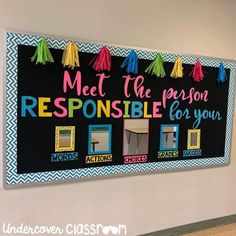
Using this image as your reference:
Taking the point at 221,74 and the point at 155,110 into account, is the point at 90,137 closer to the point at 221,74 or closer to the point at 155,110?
the point at 155,110

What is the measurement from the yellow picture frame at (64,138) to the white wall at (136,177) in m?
0.29

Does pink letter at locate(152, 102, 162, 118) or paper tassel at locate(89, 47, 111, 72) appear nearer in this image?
paper tassel at locate(89, 47, 111, 72)

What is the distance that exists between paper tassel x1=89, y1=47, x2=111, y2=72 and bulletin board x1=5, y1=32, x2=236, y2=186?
0.04m

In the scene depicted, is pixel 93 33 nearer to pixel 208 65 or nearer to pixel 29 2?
pixel 29 2

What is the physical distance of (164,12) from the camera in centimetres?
238

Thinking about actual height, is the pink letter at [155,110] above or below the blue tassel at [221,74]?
below

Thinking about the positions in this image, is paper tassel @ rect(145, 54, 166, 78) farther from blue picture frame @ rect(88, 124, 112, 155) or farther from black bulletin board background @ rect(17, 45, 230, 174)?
blue picture frame @ rect(88, 124, 112, 155)

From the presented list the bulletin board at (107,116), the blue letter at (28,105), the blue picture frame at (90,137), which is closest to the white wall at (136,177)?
the bulletin board at (107,116)

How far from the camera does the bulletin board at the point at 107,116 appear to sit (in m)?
1.91

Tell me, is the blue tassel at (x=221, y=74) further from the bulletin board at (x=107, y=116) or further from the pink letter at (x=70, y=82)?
the pink letter at (x=70, y=82)

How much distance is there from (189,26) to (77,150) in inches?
58.0

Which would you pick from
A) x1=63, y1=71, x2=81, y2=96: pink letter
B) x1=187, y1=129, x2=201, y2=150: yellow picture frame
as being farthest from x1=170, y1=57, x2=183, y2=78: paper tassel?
x1=63, y1=71, x2=81, y2=96: pink letter

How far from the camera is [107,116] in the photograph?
2.19m

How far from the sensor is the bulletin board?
6.26 feet
